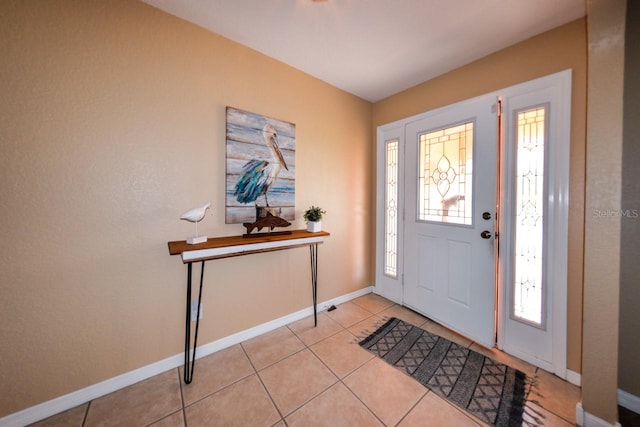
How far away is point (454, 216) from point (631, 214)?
998 mm

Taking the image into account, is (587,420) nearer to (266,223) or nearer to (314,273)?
(314,273)

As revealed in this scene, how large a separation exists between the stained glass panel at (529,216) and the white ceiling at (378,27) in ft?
2.16

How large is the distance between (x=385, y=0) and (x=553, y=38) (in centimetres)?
131

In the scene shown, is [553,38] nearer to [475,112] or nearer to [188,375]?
[475,112]

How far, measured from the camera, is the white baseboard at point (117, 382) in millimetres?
1245

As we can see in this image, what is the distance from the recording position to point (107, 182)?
1434 mm

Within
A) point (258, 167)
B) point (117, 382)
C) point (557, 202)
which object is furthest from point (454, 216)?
point (117, 382)

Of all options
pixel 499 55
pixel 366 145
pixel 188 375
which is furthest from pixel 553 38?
pixel 188 375

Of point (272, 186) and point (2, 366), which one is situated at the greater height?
point (272, 186)

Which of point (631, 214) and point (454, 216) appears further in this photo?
point (454, 216)

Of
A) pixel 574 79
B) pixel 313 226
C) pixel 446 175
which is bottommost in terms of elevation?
pixel 313 226

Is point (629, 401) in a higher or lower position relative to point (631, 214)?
lower

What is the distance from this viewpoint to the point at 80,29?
1.35 metres

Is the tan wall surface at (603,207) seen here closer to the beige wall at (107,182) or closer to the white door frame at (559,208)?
the white door frame at (559,208)
